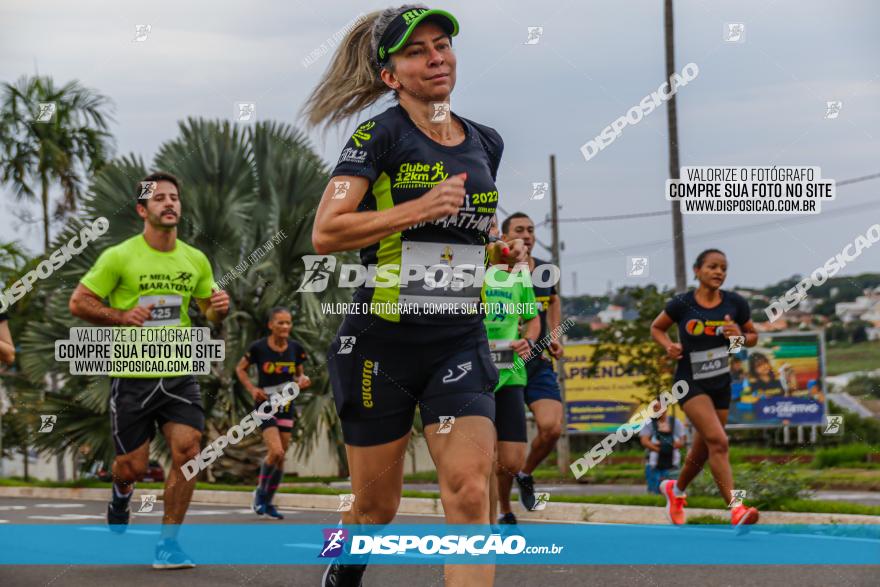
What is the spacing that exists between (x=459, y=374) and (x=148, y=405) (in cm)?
377

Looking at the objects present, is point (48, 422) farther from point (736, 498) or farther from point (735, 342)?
point (736, 498)

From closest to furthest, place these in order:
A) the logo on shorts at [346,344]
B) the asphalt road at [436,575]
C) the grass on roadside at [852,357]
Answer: the logo on shorts at [346,344]
the asphalt road at [436,575]
the grass on roadside at [852,357]

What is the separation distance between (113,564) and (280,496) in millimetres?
8893

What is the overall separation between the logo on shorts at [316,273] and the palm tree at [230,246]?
0.15 meters

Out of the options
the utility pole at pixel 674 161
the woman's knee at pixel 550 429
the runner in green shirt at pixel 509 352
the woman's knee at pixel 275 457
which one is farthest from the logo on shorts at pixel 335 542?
the utility pole at pixel 674 161

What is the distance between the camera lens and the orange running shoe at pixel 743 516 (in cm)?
930

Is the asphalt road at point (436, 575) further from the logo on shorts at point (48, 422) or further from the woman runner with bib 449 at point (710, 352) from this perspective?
the logo on shorts at point (48, 422)

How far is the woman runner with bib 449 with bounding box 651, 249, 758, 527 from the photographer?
9992 millimetres

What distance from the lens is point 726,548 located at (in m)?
8.65

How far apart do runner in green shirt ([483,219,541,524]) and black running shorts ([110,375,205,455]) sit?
1.95m

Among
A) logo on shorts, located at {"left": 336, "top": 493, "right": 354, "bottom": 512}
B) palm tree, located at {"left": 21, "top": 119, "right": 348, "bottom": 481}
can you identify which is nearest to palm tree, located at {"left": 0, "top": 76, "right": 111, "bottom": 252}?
palm tree, located at {"left": 21, "top": 119, "right": 348, "bottom": 481}

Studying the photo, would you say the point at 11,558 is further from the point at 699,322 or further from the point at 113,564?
the point at 699,322

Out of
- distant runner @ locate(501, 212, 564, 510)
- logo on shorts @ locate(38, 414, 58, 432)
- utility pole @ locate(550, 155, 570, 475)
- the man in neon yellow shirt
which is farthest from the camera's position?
utility pole @ locate(550, 155, 570, 475)

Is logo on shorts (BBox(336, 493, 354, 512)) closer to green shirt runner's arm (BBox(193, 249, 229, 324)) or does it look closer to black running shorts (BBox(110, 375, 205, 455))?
black running shorts (BBox(110, 375, 205, 455))
